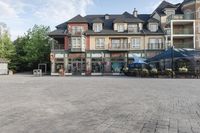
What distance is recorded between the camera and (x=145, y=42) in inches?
1858

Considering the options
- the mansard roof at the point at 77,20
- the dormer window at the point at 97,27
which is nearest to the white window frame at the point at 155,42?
the dormer window at the point at 97,27

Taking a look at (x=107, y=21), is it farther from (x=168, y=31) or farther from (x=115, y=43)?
(x=168, y=31)

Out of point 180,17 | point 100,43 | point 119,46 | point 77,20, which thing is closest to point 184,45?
point 180,17

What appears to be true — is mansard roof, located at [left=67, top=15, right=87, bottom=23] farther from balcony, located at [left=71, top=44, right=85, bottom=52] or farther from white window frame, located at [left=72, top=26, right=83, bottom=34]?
balcony, located at [left=71, top=44, right=85, bottom=52]

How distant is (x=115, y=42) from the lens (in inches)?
1873

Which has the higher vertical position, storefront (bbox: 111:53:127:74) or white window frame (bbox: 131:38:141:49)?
white window frame (bbox: 131:38:141:49)

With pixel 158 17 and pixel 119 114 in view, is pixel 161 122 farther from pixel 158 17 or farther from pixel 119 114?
pixel 158 17

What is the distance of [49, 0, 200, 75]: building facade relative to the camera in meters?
46.9

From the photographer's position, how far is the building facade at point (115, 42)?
46.9 m

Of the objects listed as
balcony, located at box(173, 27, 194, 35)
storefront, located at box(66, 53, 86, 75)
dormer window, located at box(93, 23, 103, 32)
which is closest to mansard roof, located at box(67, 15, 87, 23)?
dormer window, located at box(93, 23, 103, 32)

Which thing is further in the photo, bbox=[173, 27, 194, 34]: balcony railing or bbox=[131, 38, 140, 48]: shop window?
bbox=[173, 27, 194, 34]: balcony railing

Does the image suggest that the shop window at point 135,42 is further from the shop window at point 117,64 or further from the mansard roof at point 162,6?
the mansard roof at point 162,6

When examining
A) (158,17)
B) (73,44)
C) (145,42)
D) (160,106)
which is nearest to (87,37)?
(73,44)

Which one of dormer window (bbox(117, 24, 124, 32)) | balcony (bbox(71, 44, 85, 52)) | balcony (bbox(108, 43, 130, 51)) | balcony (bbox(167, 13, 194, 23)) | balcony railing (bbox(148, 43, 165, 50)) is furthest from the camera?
dormer window (bbox(117, 24, 124, 32))
